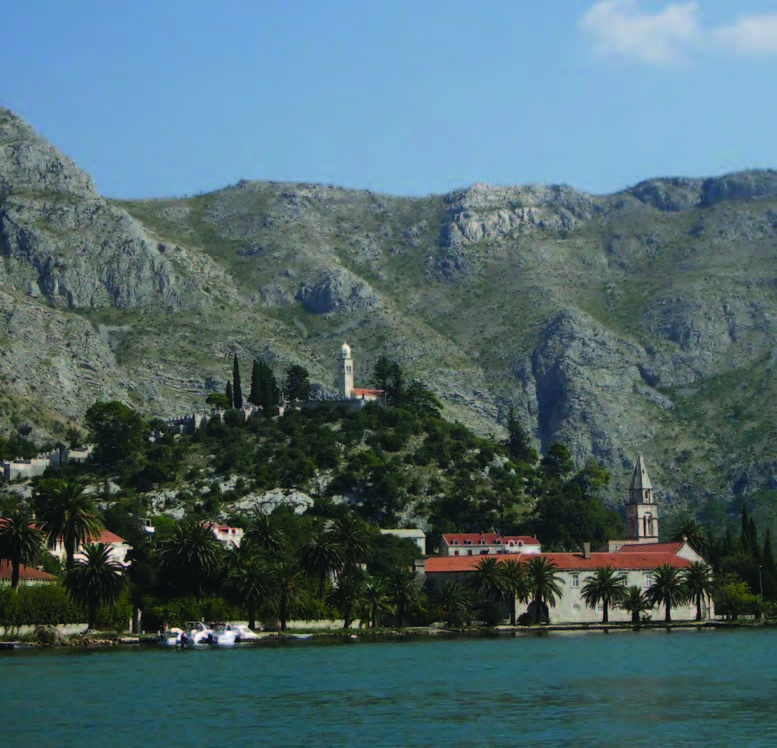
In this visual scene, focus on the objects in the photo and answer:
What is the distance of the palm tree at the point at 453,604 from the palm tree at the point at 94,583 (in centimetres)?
3643

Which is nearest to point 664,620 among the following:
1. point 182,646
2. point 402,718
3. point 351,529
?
point 351,529

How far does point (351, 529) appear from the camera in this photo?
166 metres

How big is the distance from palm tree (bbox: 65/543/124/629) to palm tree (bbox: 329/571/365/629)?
77.2 ft

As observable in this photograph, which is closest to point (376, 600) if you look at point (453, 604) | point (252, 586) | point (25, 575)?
point (453, 604)

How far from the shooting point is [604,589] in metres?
159

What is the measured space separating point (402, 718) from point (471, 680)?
1785 centimetres

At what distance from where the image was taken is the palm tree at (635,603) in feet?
518

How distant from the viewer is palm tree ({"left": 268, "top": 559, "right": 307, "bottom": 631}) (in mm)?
141387

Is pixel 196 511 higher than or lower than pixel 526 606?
higher

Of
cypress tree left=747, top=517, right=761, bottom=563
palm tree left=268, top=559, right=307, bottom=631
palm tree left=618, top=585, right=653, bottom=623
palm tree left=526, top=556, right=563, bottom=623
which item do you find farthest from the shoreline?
cypress tree left=747, top=517, right=761, bottom=563

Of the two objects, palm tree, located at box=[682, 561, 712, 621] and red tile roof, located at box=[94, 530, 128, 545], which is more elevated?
red tile roof, located at box=[94, 530, 128, 545]

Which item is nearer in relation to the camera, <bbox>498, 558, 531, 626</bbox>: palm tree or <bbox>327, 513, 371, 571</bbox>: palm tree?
<bbox>498, 558, 531, 626</bbox>: palm tree

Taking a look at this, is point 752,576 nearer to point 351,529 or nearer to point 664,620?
point 664,620

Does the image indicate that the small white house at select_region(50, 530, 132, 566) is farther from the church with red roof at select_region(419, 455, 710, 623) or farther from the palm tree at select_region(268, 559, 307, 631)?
the church with red roof at select_region(419, 455, 710, 623)
